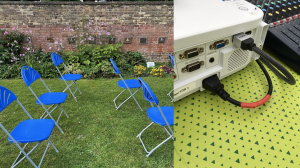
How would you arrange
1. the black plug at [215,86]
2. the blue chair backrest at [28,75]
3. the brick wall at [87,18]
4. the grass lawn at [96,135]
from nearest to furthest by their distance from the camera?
the black plug at [215,86]
the grass lawn at [96,135]
the blue chair backrest at [28,75]
the brick wall at [87,18]

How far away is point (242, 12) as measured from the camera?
1232mm

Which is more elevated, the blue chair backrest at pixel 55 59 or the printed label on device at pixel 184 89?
the printed label on device at pixel 184 89

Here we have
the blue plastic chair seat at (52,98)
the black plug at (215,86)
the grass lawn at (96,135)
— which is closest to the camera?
the black plug at (215,86)

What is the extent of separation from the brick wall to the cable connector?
3043mm

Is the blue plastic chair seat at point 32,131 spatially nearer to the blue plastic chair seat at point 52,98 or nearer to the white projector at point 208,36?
the blue plastic chair seat at point 52,98

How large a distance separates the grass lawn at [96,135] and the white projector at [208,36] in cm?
82

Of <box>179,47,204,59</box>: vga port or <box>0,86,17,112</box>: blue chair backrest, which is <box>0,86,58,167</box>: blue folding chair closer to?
<box>0,86,17,112</box>: blue chair backrest

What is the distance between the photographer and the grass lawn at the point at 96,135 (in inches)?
68.4

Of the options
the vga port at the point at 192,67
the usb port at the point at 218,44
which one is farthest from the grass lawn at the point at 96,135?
the usb port at the point at 218,44

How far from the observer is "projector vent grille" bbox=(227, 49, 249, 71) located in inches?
52.0

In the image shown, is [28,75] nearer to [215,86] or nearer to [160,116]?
[160,116]

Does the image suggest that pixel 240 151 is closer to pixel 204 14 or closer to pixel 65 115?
pixel 204 14

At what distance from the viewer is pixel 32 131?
158 cm

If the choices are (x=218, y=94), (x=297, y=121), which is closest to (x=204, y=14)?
(x=218, y=94)
